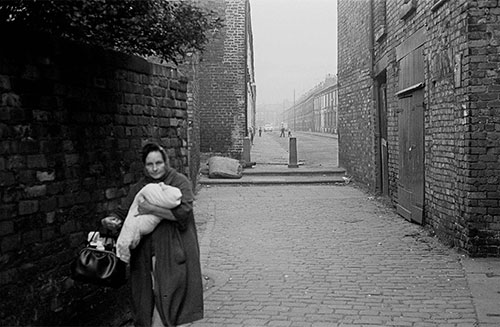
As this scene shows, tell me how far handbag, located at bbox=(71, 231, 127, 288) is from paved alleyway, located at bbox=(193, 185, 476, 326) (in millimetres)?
1427

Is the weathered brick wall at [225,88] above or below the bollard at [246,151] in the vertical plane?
above

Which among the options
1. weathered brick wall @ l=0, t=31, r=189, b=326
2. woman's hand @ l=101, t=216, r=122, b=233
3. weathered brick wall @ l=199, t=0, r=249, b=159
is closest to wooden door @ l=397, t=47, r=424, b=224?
weathered brick wall @ l=0, t=31, r=189, b=326

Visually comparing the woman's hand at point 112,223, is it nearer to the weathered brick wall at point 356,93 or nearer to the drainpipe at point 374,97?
the drainpipe at point 374,97

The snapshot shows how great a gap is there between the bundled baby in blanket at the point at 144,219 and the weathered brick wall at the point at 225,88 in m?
17.9

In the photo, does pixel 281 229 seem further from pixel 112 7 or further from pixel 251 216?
pixel 112 7

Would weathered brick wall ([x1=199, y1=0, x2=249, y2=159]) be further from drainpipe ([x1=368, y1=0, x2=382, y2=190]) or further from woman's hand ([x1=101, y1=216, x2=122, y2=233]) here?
woman's hand ([x1=101, y1=216, x2=122, y2=233])

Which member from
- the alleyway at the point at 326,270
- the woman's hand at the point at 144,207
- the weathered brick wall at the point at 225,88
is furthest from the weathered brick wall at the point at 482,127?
the weathered brick wall at the point at 225,88

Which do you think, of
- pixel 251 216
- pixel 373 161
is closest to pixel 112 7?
pixel 251 216

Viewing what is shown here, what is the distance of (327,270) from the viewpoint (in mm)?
7840

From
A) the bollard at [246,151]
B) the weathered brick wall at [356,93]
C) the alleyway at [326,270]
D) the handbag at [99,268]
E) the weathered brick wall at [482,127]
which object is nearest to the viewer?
the handbag at [99,268]

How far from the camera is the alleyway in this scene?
589cm

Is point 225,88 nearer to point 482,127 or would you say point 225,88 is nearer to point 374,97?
point 374,97

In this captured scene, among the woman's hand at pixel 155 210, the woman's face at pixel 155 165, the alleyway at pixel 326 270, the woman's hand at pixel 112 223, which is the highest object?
the woman's face at pixel 155 165

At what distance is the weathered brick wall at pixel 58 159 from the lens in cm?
430
